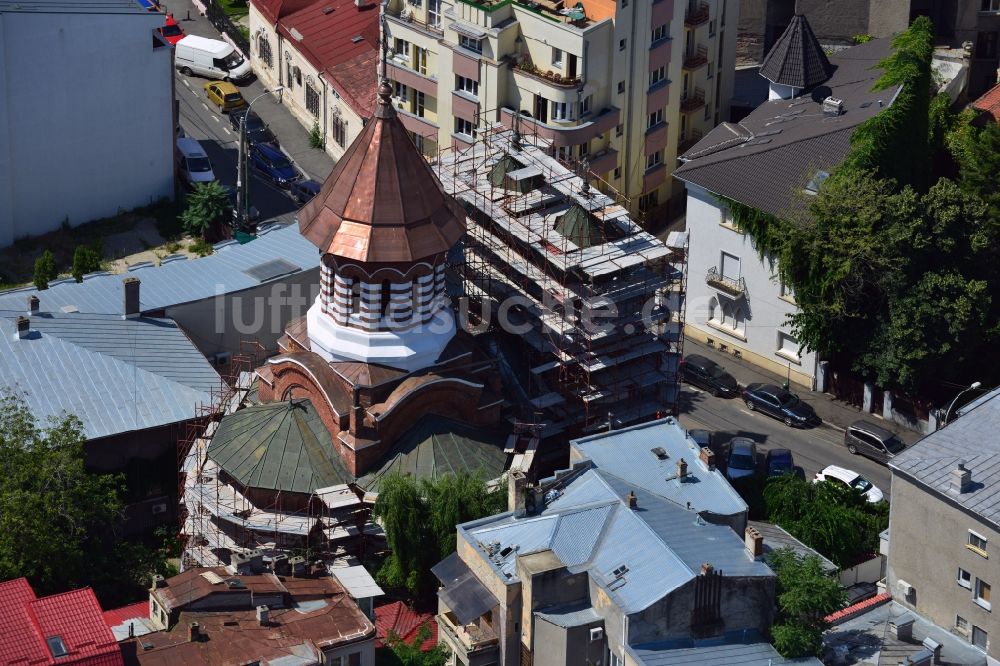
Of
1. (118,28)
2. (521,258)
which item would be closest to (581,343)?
(521,258)

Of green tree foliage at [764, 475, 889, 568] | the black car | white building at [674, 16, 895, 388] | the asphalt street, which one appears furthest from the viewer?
the black car

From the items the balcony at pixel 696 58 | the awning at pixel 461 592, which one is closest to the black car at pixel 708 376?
the balcony at pixel 696 58

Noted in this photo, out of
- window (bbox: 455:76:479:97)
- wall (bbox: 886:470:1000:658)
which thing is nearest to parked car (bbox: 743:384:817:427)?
wall (bbox: 886:470:1000:658)

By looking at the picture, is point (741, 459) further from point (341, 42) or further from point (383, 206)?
point (341, 42)

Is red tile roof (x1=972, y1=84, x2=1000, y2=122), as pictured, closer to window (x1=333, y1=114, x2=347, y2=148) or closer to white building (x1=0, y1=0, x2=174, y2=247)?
window (x1=333, y1=114, x2=347, y2=148)

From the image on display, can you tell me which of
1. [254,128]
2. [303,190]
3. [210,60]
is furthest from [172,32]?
[303,190]

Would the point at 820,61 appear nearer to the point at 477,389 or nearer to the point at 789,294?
the point at 789,294
